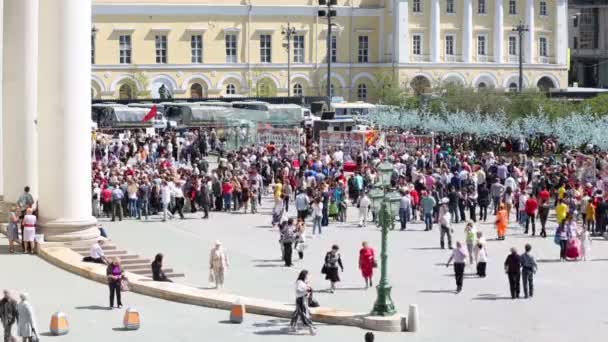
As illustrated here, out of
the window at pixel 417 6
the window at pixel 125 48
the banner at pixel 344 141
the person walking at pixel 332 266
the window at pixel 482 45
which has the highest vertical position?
the window at pixel 417 6

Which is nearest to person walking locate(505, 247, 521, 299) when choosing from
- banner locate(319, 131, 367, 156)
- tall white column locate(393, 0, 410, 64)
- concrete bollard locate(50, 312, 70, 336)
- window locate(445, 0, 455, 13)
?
concrete bollard locate(50, 312, 70, 336)

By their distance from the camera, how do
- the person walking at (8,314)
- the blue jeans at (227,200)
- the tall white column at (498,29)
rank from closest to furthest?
1. the person walking at (8,314)
2. the blue jeans at (227,200)
3. the tall white column at (498,29)

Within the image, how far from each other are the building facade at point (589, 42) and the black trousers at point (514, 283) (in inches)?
4024

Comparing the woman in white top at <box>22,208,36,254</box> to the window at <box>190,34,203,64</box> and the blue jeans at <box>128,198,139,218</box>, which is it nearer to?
the blue jeans at <box>128,198,139,218</box>

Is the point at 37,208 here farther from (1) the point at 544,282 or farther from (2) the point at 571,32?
(2) the point at 571,32

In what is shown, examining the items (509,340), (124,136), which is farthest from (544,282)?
(124,136)

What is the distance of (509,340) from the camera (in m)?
25.4

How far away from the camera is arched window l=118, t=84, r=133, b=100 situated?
9862 cm

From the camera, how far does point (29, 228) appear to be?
106 ft

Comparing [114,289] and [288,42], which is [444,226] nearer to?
[114,289]

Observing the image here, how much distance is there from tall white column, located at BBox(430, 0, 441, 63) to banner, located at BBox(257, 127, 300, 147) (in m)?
44.2

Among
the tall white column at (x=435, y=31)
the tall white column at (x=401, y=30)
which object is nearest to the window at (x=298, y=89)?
the tall white column at (x=401, y=30)

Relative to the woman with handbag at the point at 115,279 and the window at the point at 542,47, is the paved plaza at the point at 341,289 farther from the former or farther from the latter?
the window at the point at 542,47

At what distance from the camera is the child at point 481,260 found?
3219 centimetres
